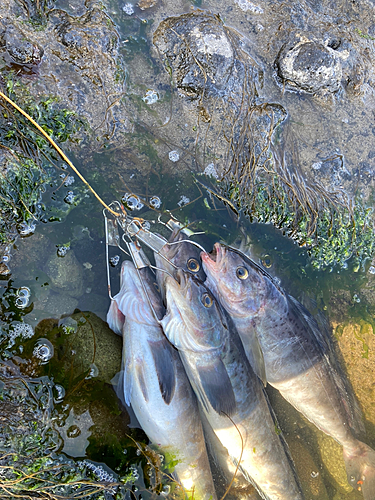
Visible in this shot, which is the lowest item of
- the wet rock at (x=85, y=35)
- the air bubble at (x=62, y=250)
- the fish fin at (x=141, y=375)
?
the fish fin at (x=141, y=375)

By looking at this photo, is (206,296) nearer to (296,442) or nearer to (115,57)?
(296,442)

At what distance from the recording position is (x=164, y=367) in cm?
378

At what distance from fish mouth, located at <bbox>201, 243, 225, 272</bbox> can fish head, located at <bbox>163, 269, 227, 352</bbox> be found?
0.40 meters

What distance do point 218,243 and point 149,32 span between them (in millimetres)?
3146

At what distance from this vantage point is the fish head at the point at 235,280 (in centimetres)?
424


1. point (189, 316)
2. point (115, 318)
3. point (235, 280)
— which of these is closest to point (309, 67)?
point (235, 280)

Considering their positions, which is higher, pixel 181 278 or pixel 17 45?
pixel 17 45

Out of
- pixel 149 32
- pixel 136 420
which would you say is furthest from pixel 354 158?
pixel 136 420

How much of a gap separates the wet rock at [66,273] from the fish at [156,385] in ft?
1.82

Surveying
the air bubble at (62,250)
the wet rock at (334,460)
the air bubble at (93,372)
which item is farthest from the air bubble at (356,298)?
the air bubble at (62,250)

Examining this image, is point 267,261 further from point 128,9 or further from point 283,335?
point 128,9

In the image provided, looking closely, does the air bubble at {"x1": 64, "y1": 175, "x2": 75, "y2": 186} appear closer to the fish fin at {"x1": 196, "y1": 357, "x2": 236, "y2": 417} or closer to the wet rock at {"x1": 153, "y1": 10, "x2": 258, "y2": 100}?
the wet rock at {"x1": 153, "y1": 10, "x2": 258, "y2": 100}

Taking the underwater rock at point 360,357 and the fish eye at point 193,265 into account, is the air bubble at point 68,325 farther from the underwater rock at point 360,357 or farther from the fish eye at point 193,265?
the underwater rock at point 360,357

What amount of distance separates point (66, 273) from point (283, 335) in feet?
9.58
